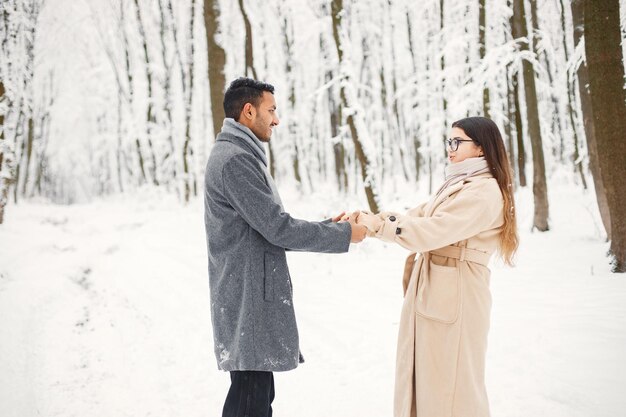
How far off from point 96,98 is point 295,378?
3351 centimetres

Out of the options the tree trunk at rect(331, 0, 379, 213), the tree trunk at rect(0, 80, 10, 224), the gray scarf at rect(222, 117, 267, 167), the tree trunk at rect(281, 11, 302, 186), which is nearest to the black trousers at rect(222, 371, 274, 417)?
the gray scarf at rect(222, 117, 267, 167)

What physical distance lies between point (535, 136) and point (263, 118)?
10.5 m

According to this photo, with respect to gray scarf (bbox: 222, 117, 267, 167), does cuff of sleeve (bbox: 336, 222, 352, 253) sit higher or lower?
lower

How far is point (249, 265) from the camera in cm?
A: 232

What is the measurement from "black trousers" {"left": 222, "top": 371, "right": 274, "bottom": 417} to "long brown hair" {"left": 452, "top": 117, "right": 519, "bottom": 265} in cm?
175

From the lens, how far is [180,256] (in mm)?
9367

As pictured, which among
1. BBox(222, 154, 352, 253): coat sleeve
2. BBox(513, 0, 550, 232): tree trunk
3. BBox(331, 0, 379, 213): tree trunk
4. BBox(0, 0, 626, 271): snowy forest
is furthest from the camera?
BBox(331, 0, 379, 213): tree trunk

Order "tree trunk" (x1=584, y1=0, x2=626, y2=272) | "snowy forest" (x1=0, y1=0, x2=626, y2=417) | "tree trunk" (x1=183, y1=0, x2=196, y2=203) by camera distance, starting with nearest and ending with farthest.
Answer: "snowy forest" (x1=0, y1=0, x2=626, y2=417)
"tree trunk" (x1=584, y1=0, x2=626, y2=272)
"tree trunk" (x1=183, y1=0, x2=196, y2=203)

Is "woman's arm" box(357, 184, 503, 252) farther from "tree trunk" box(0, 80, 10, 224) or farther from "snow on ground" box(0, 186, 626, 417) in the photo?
"tree trunk" box(0, 80, 10, 224)

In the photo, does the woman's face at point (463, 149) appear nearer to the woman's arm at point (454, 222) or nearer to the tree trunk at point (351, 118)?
the woman's arm at point (454, 222)

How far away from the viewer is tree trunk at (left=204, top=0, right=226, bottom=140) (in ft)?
26.7

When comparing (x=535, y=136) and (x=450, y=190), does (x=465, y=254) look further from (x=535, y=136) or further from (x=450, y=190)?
(x=535, y=136)

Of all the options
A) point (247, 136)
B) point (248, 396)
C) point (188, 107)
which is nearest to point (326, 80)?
point (188, 107)

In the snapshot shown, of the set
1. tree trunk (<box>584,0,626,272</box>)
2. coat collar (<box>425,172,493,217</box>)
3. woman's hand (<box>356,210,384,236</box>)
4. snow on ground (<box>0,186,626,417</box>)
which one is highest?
tree trunk (<box>584,0,626,272</box>)
